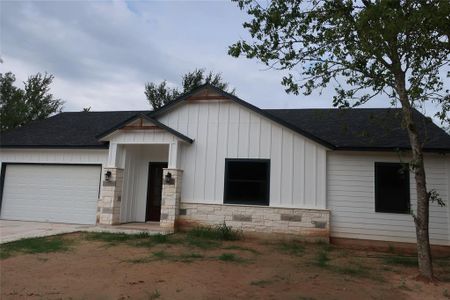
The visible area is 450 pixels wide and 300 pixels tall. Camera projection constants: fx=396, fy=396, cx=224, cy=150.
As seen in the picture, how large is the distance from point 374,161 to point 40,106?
25.5 m

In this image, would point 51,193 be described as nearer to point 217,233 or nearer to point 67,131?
point 67,131

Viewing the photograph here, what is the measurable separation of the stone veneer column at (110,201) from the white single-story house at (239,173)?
0.03 m

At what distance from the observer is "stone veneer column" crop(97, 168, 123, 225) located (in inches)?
492

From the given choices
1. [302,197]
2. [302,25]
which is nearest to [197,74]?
[302,197]

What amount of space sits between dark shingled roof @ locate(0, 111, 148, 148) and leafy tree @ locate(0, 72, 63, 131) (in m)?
12.2

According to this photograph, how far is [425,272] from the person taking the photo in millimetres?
7141

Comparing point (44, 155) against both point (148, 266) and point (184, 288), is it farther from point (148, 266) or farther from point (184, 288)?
point (184, 288)

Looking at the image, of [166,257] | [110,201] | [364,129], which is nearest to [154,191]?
[110,201]

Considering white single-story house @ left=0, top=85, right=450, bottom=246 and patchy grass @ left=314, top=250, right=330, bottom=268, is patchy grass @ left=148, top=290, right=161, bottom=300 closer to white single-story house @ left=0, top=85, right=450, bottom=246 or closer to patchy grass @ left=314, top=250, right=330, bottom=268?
patchy grass @ left=314, top=250, right=330, bottom=268

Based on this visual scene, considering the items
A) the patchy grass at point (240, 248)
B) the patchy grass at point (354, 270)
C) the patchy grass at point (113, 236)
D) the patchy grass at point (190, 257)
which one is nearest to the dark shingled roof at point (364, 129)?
the patchy grass at point (354, 270)

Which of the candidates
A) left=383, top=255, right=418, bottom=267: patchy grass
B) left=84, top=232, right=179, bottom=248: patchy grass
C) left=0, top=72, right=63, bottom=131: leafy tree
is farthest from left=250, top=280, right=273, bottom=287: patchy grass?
left=0, top=72, right=63, bottom=131: leafy tree

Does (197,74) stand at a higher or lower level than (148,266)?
higher

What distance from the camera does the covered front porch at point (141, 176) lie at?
40.1ft

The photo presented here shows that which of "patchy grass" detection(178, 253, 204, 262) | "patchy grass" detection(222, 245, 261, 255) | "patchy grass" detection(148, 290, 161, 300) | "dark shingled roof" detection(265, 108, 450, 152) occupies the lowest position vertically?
"patchy grass" detection(148, 290, 161, 300)
